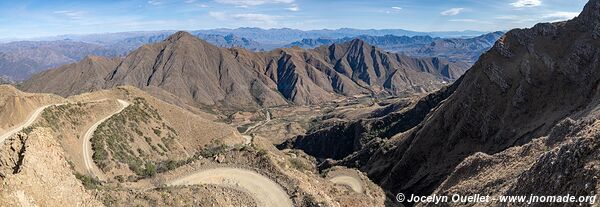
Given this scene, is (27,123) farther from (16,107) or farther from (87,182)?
(87,182)

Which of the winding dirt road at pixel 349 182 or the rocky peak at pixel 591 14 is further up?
the rocky peak at pixel 591 14

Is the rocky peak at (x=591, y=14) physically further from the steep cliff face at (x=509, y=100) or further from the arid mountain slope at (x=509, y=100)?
the steep cliff face at (x=509, y=100)

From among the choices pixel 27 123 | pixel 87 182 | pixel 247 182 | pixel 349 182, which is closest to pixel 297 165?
pixel 349 182

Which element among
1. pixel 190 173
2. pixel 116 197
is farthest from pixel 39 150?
pixel 190 173

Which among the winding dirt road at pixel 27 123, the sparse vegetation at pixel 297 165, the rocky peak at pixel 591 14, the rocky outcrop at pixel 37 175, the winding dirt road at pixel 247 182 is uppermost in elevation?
the rocky peak at pixel 591 14

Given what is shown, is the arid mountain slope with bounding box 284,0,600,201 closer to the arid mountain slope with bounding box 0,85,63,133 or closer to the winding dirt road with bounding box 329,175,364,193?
the winding dirt road with bounding box 329,175,364,193

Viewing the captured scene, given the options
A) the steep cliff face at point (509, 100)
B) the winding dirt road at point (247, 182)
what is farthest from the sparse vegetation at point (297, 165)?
the steep cliff face at point (509, 100)

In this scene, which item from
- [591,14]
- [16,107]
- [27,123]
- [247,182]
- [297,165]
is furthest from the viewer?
[591,14]
